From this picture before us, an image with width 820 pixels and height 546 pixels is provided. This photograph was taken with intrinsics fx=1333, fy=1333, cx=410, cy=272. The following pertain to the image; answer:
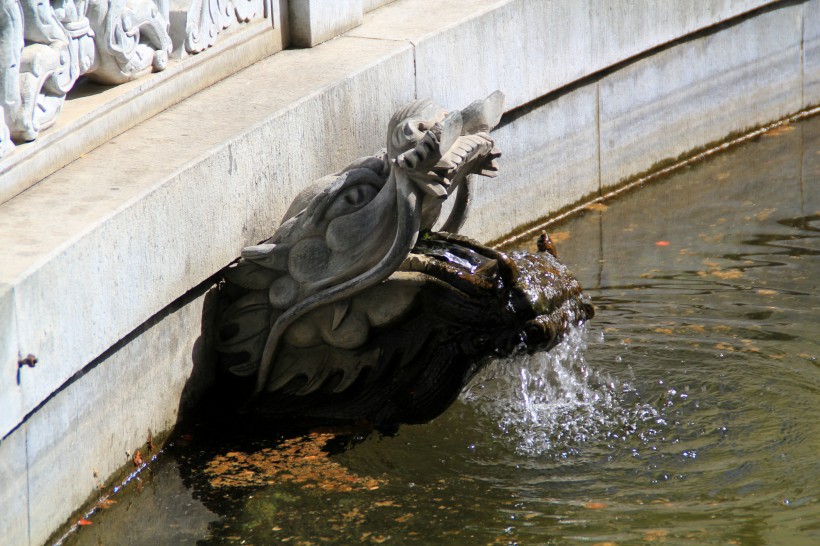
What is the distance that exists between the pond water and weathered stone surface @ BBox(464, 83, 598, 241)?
833 mm

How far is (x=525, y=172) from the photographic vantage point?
24.3 ft

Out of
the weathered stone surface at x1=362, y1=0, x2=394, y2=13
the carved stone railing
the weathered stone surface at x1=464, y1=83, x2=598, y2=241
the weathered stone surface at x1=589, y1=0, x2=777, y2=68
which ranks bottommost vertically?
the weathered stone surface at x1=464, y1=83, x2=598, y2=241

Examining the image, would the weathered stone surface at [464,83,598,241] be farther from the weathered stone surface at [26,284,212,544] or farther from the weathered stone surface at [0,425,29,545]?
the weathered stone surface at [0,425,29,545]

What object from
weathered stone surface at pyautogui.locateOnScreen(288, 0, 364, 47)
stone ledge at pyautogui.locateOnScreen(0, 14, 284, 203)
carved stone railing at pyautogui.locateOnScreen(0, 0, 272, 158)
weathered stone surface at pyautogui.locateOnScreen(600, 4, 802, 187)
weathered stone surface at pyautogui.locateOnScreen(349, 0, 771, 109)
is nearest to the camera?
carved stone railing at pyautogui.locateOnScreen(0, 0, 272, 158)

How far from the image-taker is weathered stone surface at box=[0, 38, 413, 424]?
4195 mm

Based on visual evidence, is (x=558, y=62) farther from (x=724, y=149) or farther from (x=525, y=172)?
(x=724, y=149)

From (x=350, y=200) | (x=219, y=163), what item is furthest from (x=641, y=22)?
(x=219, y=163)

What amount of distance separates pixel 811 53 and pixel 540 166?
9.70ft

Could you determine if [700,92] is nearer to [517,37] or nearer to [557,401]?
[517,37]

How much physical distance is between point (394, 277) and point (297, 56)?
1597 millimetres

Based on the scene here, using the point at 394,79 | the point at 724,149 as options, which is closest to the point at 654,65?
the point at 724,149

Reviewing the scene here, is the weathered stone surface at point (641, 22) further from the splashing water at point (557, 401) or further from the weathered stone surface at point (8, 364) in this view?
the weathered stone surface at point (8, 364)

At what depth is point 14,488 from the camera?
13.4 feet

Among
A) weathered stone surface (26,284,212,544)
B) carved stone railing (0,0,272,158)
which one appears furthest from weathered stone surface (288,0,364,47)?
weathered stone surface (26,284,212,544)
